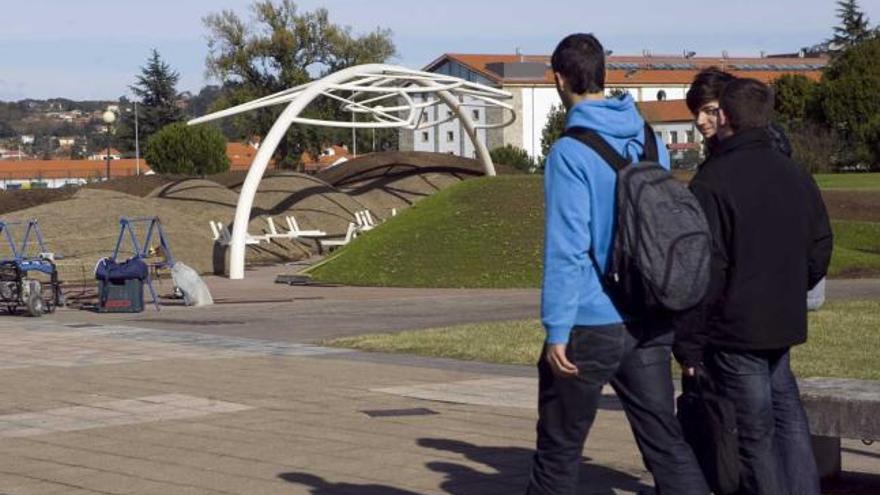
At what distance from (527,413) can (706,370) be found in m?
4.68

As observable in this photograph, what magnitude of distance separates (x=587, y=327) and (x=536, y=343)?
10780 mm

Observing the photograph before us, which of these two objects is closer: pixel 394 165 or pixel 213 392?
pixel 213 392

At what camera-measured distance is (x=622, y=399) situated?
5641 millimetres

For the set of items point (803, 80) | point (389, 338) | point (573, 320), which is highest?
point (803, 80)

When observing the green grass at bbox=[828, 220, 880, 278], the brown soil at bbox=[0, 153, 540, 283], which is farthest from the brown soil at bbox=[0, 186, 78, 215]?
the green grass at bbox=[828, 220, 880, 278]

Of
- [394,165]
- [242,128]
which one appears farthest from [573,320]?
[242,128]

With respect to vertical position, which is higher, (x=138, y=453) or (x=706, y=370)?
(x=706, y=370)

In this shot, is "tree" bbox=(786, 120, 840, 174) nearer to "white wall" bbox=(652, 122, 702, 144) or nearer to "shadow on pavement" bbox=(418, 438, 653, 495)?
"white wall" bbox=(652, 122, 702, 144)

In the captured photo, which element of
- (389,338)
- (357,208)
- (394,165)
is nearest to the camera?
(389,338)

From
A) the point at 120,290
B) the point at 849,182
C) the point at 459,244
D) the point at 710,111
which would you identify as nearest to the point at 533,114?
the point at 849,182

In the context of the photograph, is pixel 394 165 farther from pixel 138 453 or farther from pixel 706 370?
pixel 706 370

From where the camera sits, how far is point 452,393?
12195 mm

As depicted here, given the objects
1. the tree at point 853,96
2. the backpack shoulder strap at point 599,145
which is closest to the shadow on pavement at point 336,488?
the backpack shoulder strap at point 599,145

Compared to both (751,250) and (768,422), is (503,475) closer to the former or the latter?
(768,422)
